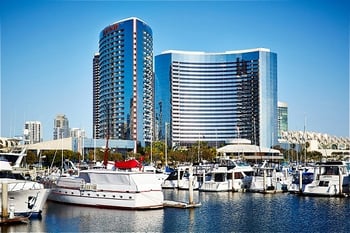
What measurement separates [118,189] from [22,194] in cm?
Result: 1125

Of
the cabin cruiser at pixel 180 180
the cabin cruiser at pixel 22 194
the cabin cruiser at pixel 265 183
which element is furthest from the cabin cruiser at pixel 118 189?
the cabin cruiser at pixel 180 180

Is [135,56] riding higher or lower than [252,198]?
higher

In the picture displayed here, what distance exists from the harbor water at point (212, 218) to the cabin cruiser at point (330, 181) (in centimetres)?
297

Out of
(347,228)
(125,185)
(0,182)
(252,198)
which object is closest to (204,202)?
(252,198)

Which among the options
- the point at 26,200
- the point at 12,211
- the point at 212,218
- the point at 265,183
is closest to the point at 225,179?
the point at 265,183

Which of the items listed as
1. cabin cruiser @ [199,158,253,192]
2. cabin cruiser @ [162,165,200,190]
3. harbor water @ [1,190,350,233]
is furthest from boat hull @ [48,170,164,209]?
cabin cruiser @ [162,165,200,190]

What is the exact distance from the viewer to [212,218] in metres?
45.9

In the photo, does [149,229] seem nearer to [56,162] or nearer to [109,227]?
[109,227]

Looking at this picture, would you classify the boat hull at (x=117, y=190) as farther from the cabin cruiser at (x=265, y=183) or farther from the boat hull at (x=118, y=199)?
the cabin cruiser at (x=265, y=183)

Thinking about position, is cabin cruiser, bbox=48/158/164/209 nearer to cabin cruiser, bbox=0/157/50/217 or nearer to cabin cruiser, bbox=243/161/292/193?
cabin cruiser, bbox=0/157/50/217

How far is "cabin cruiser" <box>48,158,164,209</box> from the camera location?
49875mm

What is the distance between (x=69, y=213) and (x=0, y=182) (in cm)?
901

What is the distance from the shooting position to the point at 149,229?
133 feet

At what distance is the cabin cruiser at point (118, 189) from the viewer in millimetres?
49875
